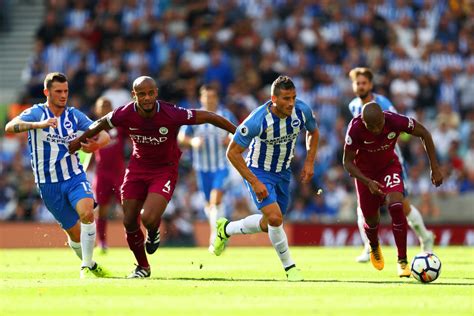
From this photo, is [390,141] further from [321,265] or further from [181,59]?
[181,59]

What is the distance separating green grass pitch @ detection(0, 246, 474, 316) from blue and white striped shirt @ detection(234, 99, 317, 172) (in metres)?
1.34

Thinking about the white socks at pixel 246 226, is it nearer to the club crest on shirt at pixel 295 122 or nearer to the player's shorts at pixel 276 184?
the player's shorts at pixel 276 184

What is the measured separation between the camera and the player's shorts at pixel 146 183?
12328 mm

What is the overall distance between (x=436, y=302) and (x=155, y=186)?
385 cm

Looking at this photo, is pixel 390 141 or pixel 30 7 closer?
pixel 390 141

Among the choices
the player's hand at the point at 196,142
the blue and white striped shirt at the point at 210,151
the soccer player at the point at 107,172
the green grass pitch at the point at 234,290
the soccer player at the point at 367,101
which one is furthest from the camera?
the blue and white striped shirt at the point at 210,151

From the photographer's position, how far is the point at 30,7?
30.8 meters

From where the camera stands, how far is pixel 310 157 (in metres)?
12.5

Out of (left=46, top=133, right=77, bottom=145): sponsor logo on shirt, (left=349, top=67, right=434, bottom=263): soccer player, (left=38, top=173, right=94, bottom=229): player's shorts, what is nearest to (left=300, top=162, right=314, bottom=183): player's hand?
(left=38, top=173, right=94, bottom=229): player's shorts

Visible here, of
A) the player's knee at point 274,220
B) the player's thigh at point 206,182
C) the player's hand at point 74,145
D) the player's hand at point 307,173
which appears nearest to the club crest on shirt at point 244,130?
the player's hand at point 307,173

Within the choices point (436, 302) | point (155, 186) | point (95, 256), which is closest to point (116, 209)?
point (95, 256)

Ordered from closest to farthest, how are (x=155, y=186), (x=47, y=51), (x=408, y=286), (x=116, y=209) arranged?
1. (x=408, y=286)
2. (x=155, y=186)
3. (x=116, y=209)
4. (x=47, y=51)

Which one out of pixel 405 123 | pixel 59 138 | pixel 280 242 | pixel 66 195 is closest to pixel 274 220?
pixel 280 242

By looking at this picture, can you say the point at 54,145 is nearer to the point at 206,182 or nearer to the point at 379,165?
the point at 379,165
